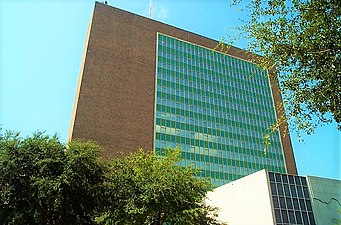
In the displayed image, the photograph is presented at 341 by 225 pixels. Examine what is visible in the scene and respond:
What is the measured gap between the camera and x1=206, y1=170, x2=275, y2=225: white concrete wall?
28953 mm

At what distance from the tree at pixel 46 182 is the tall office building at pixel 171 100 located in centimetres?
2072

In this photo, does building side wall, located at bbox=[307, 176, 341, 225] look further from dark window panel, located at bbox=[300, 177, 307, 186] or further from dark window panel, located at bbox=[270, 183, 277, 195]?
dark window panel, located at bbox=[270, 183, 277, 195]

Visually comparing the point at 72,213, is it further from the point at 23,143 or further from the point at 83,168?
the point at 23,143

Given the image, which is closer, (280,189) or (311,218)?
(311,218)

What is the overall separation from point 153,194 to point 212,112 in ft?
133

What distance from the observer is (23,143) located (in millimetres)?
26562

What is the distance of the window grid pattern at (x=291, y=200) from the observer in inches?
1117

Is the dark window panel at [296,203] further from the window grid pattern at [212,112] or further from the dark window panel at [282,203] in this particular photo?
the window grid pattern at [212,112]

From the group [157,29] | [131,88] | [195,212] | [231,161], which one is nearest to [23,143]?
[195,212]

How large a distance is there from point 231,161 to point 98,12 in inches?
1457

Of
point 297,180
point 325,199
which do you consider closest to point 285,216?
point 297,180

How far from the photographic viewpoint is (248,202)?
31234 mm

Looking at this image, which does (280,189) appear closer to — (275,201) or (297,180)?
(275,201)

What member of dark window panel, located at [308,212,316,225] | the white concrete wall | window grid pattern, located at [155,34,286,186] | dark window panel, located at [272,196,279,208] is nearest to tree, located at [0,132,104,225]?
the white concrete wall
